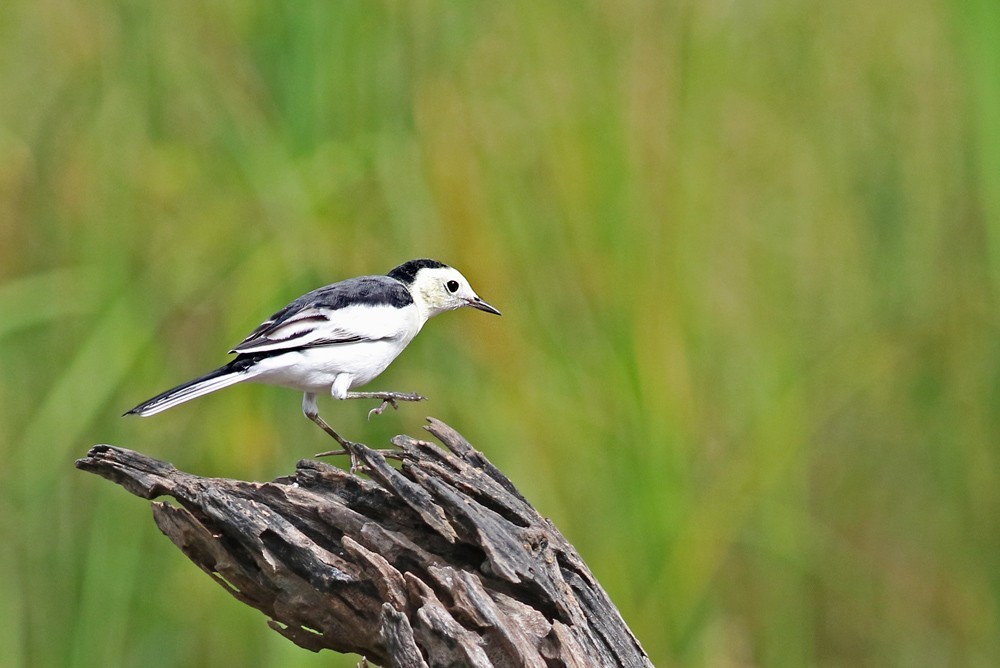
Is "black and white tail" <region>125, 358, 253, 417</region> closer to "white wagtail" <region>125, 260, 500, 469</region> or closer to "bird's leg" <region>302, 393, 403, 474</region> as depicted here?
"white wagtail" <region>125, 260, 500, 469</region>

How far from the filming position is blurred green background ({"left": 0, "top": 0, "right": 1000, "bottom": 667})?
4.46m

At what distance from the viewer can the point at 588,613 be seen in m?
2.78

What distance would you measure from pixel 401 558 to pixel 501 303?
6.44ft

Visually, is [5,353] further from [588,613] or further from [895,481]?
[895,481]

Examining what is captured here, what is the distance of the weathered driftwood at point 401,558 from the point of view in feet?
8.38

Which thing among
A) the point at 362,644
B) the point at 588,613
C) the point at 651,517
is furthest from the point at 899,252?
the point at 362,644

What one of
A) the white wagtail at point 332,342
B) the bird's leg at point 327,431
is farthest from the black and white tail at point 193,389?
the bird's leg at point 327,431

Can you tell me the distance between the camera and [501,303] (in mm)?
4590

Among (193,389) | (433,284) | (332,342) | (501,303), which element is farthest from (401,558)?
(501,303)

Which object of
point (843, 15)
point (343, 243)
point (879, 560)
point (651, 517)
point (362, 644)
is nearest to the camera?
point (362, 644)

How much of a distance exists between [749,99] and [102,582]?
334 centimetres

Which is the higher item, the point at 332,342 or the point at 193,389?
the point at 332,342

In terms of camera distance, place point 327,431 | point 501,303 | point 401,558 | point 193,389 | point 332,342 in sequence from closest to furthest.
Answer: point 401,558 → point 193,389 → point 332,342 → point 327,431 → point 501,303

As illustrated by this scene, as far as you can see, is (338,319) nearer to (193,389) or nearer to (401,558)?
(193,389)
